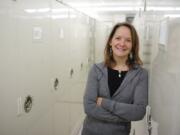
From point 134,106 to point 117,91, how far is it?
14 centimetres

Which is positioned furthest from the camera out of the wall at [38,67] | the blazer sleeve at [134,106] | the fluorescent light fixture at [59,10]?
the fluorescent light fixture at [59,10]

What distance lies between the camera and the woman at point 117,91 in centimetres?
138

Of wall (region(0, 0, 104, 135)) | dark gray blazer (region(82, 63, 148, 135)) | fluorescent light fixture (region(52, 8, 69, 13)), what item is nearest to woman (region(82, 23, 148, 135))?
dark gray blazer (region(82, 63, 148, 135))

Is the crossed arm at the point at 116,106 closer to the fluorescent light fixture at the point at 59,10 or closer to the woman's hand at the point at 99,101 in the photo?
the woman's hand at the point at 99,101

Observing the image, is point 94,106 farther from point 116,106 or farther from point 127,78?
point 127,78

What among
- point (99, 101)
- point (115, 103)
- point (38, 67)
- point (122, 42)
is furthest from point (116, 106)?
point (38, 67)

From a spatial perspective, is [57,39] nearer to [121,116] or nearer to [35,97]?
[35,97]

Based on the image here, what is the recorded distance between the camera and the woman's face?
1437mm

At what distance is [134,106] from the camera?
1.37m

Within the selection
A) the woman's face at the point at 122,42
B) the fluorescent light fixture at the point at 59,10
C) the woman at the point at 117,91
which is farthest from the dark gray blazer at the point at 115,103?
the fluorescent light fixture at the point at 59,10

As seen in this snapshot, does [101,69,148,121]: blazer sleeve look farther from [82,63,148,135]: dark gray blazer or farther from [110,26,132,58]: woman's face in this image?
[110,26,132,58]: woman's face

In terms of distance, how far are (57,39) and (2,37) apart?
1066 millimetres

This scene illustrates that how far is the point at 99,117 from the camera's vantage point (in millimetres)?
1396

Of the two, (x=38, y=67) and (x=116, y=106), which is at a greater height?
(x=38, y=67)
